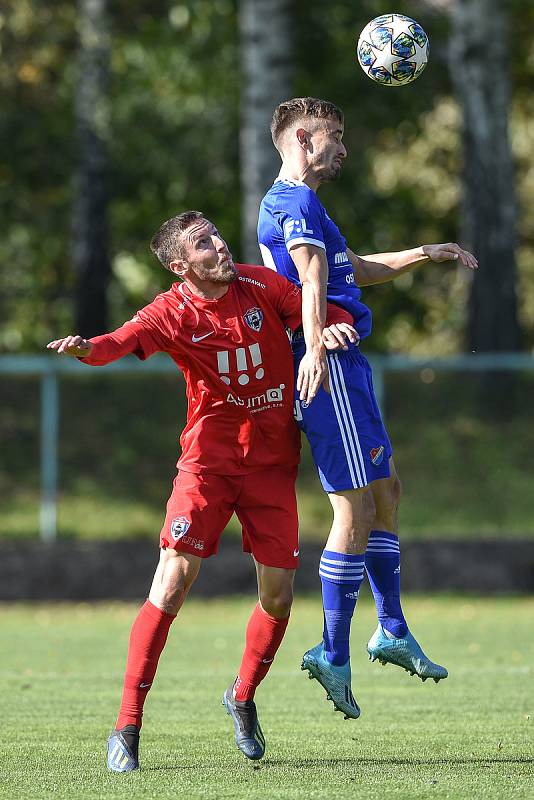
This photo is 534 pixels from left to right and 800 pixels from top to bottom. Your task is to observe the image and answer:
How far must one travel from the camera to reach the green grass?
6.04m

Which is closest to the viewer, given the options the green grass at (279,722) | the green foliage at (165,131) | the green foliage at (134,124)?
the green grass at (279,722)

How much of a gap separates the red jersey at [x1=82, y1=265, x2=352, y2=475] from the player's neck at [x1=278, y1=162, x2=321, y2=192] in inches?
22.0

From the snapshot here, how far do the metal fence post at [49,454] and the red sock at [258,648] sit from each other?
995cm

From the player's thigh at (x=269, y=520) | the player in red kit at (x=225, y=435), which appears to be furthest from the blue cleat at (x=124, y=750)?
the player's thigh at (x=269, y=520)

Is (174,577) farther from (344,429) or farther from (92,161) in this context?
(92,161)

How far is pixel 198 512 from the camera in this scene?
659 centimetres

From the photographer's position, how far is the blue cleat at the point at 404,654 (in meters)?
7.07

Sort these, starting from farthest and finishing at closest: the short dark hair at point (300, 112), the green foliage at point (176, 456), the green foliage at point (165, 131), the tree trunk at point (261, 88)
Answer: the green foliage at point (165, 131), the tree trunk at point (261, 88), the green foliage at point (176, 456), the short dark hair at point (300, 112)

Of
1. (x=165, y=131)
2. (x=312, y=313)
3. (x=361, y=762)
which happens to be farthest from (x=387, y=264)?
(x=165, y=131)

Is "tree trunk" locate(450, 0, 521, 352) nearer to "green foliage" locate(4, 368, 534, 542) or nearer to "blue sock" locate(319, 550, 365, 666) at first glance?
"green foliage" locate(4, 368, 534, 542)

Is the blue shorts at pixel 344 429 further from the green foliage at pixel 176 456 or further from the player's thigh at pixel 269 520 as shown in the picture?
the green foliage at pixel 176 456

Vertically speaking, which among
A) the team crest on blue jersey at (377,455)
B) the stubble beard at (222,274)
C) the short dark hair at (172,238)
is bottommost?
the team crest on blue jersey at (377,455)

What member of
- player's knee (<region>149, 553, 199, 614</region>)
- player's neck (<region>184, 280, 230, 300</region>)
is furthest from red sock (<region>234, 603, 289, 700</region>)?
player's neck (<region>184, 280, 230, 300</region>)

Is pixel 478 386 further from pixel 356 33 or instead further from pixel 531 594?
pixel 356 33
